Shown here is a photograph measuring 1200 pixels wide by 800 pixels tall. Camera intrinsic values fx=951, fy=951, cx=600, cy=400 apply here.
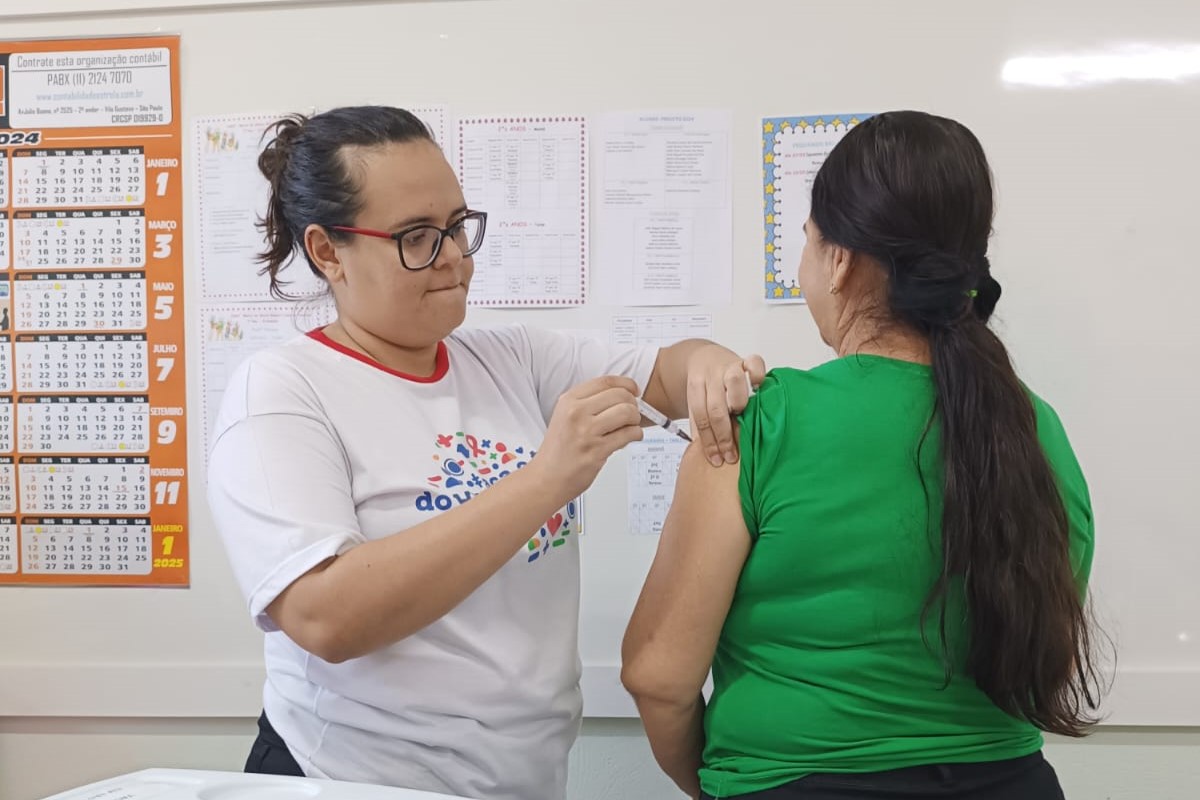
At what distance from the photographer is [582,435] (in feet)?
3.32

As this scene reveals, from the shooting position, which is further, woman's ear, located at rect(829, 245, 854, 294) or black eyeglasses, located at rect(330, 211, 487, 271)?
black eyeglasses, located at rect(330, 211, 487, 271)

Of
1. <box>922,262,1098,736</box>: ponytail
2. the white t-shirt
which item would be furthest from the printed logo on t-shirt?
<box>922,262,1098,736</box>: ponytail

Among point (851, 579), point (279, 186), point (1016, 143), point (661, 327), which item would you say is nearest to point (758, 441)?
point (851, 579)

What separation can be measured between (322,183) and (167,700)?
1.39 m

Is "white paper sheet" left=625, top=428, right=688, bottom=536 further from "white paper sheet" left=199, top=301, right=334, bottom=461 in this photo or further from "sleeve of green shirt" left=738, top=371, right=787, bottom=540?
"sleeve of green shirt" left=738, top=371, right=787, bottom=540

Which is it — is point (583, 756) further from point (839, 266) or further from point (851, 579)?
point (839, 266)

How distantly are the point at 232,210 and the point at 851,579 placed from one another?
1.59 metres

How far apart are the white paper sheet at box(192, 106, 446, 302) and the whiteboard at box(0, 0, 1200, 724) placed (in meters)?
0.22

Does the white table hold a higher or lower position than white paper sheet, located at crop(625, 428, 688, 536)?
lower

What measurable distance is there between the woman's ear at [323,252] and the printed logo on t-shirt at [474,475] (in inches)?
9.8

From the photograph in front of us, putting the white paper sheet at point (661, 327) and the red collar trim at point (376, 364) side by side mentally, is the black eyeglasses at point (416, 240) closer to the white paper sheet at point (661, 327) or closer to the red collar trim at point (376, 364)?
the red collar trim at point (376, 364)

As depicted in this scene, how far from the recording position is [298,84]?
1978 millimetres

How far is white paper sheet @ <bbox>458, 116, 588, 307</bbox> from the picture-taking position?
75.9 inches

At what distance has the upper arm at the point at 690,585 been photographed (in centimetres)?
97
